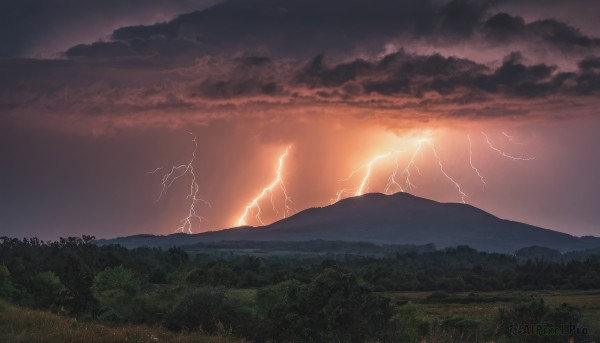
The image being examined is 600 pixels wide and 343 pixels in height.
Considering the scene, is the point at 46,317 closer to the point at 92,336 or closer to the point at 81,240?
the point at 92,336

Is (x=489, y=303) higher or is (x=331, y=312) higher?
(x=331, y=312)

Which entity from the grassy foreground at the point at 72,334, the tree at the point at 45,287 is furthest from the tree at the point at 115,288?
the grassy foreground at the point at 72,334

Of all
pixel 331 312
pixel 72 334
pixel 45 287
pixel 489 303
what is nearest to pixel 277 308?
pixel 331 312

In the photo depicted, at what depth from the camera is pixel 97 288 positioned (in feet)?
256

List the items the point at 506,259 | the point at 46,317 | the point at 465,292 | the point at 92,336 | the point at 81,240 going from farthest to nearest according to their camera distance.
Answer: the point at 506,259
the point at 81,240
the point at 465,292
the point at 46,317
the point at 92,336

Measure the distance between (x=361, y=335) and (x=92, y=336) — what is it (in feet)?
55.4

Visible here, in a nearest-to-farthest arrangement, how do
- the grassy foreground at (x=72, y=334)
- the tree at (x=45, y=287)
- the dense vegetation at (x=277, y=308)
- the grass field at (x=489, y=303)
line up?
the grassy foreground at (x=72, y=334) < the dense vegetation at (x=277, y=308) < the tree at (x=45, y=287) < the grass field at (x=489, y=303)

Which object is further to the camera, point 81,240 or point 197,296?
point 81,240

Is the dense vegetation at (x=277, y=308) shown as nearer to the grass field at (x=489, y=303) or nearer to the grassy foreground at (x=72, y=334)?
the grass field at (x=489, y=303)

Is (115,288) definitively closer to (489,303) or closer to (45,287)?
(45,287)

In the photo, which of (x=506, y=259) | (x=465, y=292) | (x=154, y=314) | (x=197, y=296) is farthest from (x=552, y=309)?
(x=506, y=259)

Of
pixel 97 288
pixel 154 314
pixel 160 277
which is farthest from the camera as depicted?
pixel 160 277

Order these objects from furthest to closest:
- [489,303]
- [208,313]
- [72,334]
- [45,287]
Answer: [489,303] < [45,287] < [208,313] < [72,334]

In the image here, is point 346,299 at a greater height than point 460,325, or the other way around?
point 346,299
